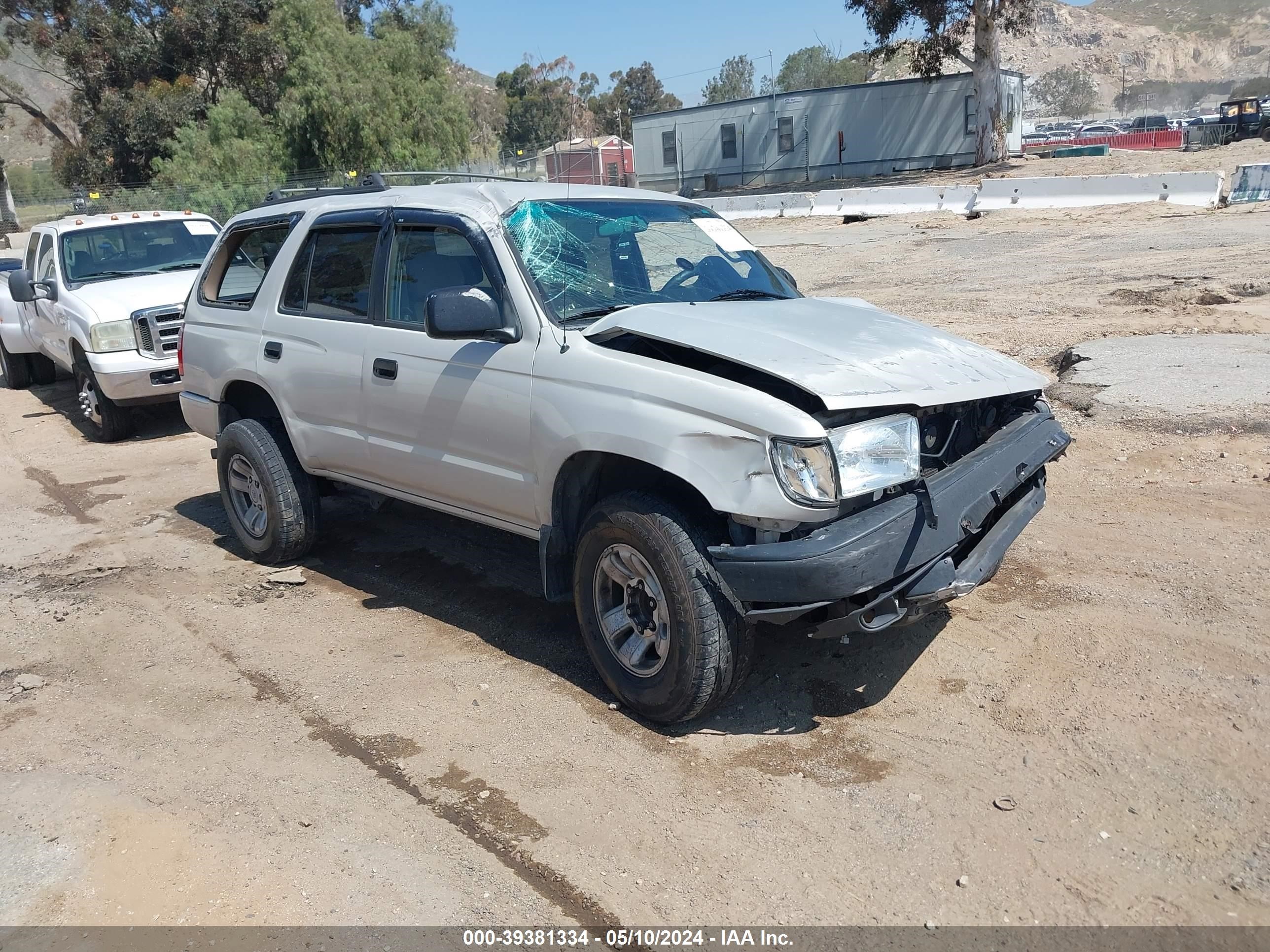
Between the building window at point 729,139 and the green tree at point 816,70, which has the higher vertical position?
the green tree at point 816,70

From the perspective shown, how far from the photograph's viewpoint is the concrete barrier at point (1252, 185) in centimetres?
1861

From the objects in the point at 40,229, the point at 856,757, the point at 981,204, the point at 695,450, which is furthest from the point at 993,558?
the point at 981,204

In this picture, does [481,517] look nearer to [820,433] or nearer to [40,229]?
[820,433]

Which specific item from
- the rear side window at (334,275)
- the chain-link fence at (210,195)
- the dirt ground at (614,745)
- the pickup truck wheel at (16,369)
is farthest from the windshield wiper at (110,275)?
the chain-link fence at (210,195)

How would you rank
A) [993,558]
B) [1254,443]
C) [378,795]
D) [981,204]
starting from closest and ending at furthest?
1. [378,795]
2. [993,558]
3. [1254,443]
4. [981,204]

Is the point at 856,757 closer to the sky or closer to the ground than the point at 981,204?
closer to the ground

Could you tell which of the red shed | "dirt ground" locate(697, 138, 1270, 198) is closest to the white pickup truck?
the red shed

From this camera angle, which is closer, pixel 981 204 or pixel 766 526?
pixel 766 526

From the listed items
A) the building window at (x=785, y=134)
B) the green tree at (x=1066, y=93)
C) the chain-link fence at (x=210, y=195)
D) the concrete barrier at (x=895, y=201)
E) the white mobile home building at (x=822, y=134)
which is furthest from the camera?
the green tree at (x=1066, y=93)

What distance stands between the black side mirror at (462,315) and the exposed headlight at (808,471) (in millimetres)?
1426

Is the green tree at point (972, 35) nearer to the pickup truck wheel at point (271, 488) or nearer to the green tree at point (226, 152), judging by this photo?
the green tree at point (226, 152)

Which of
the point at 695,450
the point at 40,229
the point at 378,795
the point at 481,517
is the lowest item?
the point at 378,795

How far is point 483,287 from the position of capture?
4.66 metres

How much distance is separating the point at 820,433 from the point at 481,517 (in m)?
1.89
